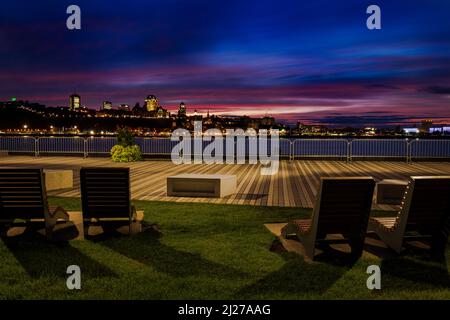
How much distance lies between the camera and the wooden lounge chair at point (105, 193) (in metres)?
5.58

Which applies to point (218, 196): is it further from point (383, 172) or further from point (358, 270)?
point (383, 172)

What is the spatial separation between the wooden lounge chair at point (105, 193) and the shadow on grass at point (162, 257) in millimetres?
337

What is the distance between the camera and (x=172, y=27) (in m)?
23.5

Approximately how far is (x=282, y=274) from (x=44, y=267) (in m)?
2.42

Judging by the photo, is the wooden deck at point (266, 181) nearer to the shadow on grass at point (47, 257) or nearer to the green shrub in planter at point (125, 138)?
the green shrub in planter at point (125, 138)

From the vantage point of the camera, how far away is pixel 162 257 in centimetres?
513

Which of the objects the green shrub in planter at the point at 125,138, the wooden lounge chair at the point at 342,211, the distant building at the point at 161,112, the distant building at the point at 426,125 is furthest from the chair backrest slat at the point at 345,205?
the distant building at the point at 161,112

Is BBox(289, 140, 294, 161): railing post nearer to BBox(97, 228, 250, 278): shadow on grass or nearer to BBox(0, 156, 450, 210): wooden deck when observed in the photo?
BBox(0, 156, 450, 210): wooden deck

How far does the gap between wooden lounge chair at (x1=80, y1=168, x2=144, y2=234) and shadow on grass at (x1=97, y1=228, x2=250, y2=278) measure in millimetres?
337

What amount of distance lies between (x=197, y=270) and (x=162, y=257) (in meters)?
0.62

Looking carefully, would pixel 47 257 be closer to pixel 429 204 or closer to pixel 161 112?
pixel 429 204

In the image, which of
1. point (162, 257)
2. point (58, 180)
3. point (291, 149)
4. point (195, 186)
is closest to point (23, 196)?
point (162, 257)
